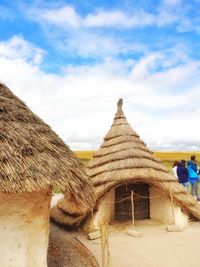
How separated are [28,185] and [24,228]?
3.60 ft

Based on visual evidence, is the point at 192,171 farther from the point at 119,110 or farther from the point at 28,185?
the point at 28,185

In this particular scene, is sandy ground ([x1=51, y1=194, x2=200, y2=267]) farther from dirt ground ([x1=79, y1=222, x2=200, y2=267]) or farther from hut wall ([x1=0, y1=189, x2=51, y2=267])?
hut wall ([x1=0, y1=189, x2=51, y2=267])

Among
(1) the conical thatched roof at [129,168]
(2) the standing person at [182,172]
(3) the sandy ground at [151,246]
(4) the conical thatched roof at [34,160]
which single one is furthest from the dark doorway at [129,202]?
(4) the conical thatched roof at [34,160]

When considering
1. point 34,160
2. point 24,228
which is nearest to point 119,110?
point 34,160

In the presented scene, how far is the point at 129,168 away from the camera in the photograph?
43.9 feet

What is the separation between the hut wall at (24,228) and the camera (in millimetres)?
7609

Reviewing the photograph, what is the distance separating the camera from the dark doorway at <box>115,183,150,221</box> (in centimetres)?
1471

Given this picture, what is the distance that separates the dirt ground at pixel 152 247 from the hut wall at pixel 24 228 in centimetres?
263

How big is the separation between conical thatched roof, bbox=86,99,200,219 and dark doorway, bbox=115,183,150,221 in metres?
1.03

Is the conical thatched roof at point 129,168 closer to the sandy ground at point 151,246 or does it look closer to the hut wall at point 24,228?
the sandy ground at point 151,246

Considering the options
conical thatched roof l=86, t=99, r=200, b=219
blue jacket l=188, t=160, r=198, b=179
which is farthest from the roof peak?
blue jacket l=188, t=160, r=198, b=179

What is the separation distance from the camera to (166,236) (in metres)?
12.5

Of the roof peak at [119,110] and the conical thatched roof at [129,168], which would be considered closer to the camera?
the conical thatched roof at [129,168]

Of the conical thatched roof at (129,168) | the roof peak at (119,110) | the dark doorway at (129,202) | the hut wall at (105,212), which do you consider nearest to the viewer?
the conical thatched roof at (129,168)
